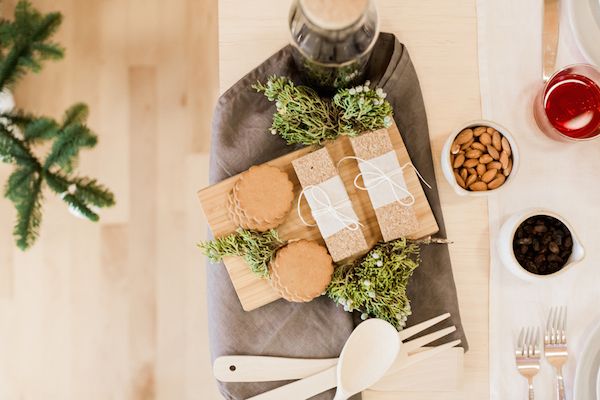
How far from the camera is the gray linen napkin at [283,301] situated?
2.81 feet

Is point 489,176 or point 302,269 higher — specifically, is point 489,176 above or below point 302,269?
above

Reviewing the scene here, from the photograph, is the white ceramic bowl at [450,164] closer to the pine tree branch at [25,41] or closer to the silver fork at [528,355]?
the silver fork at [528,355]

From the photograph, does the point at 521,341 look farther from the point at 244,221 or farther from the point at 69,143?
the point at 69,143

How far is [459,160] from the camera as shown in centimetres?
82

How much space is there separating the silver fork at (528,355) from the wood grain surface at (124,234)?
872 millimetres

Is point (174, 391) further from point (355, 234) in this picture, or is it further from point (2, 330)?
point (355, 234)

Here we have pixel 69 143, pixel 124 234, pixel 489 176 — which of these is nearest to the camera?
pixel 489 176

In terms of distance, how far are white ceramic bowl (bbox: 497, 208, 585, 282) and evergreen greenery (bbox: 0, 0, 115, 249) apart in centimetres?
73

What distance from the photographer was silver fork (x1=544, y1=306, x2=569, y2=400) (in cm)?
86

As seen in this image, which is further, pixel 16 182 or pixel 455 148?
pixel 16 182

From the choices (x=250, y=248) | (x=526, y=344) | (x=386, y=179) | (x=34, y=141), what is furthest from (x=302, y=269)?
(x=34, y=141)

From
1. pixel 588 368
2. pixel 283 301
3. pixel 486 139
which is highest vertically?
pixel 486 139

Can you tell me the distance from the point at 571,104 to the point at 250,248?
1.82 ft

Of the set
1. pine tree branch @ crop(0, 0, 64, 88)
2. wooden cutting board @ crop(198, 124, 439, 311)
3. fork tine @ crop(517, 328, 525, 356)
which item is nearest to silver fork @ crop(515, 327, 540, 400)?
fork tine @ crop(517, 328, 525, 356)
